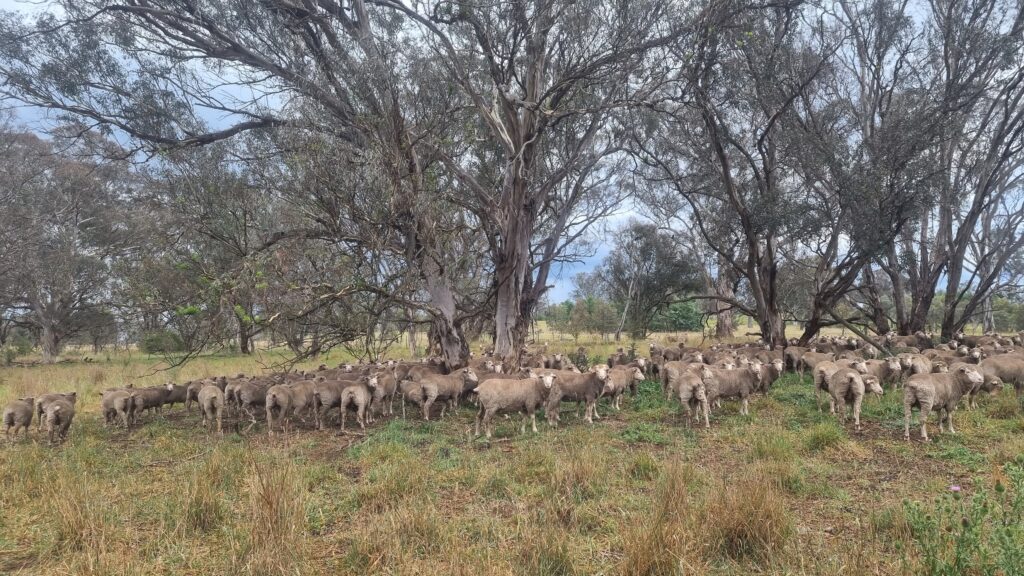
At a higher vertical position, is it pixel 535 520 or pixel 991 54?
pixel 991 54

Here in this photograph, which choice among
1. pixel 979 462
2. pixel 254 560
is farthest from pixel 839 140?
pixel 254 560

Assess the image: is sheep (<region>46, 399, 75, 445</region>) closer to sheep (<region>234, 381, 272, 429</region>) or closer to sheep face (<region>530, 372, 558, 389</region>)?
sheep (<region>234, 381, 272, 429</region>)

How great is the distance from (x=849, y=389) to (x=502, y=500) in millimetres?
6737

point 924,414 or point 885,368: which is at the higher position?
point 885,368

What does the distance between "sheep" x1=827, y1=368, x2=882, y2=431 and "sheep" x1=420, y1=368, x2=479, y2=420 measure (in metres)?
6.91

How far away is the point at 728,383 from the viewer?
10422mm

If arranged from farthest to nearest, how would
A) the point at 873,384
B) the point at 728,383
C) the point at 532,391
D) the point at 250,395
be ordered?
the point at 250,395 < the point at 728,383 < the point at 532,391 < the point at 873,384

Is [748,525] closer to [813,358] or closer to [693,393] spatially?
[693,393]

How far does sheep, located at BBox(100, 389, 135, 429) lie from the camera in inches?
417

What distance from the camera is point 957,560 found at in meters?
3.20

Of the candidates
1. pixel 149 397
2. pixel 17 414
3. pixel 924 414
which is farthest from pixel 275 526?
pixel 149 397

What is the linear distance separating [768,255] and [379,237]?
563 inches

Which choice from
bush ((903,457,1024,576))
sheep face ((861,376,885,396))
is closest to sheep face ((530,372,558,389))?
sheep face ((861,376,885,396))

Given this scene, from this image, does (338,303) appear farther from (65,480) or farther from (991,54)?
(991,54)
